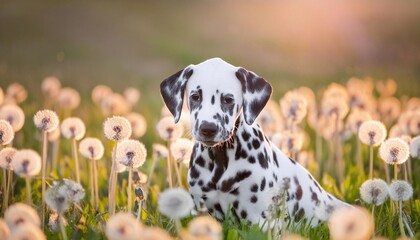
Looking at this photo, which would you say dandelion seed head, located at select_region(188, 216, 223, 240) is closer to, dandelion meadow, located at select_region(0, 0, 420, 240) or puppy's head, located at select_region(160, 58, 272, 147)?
dandelion meadow, located at select_region(0, 0, 420, 240)

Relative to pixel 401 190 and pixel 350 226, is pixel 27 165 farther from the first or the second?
pixel 401 190

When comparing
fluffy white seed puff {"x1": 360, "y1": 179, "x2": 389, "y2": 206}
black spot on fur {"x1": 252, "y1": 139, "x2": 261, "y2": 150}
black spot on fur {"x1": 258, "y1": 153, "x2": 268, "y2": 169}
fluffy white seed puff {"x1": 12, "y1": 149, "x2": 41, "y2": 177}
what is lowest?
fluffy white seed puff {"x1": 360, "y1": 179, "x2": 389, "y2": 206}

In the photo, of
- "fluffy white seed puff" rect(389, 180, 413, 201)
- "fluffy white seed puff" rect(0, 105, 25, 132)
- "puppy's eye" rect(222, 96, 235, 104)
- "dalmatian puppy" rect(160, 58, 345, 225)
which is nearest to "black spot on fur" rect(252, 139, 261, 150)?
"dalmatian puppy" rect(160, 58, 345, 225)

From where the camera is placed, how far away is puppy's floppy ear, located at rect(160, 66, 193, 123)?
5191mm

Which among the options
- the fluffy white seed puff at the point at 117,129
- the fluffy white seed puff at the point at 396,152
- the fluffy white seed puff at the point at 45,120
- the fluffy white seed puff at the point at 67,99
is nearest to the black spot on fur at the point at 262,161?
the fluffy white seed puff at the point at 396,152

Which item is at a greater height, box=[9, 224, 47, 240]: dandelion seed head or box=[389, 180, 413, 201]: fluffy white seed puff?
box=[389, 180, 413, 201]: fluffy white seed puff

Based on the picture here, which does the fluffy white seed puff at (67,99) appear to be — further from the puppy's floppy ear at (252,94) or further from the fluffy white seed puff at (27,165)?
the fluffy white seed puff at (27,165)

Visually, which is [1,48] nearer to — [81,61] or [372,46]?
[81,61]

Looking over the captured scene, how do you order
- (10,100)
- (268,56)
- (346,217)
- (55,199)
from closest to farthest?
(346,217) → (55,199) → (10,100) → (268,56)

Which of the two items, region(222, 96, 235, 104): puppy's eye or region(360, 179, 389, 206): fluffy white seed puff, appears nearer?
region(360, 179, 389, 206): fluffy white seed puff

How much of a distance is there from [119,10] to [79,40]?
3.46 meters

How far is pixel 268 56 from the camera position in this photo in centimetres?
1806

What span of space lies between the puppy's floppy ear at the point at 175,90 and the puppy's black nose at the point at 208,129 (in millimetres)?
494

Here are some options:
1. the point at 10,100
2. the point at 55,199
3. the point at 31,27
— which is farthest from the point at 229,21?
the point at 55,199
